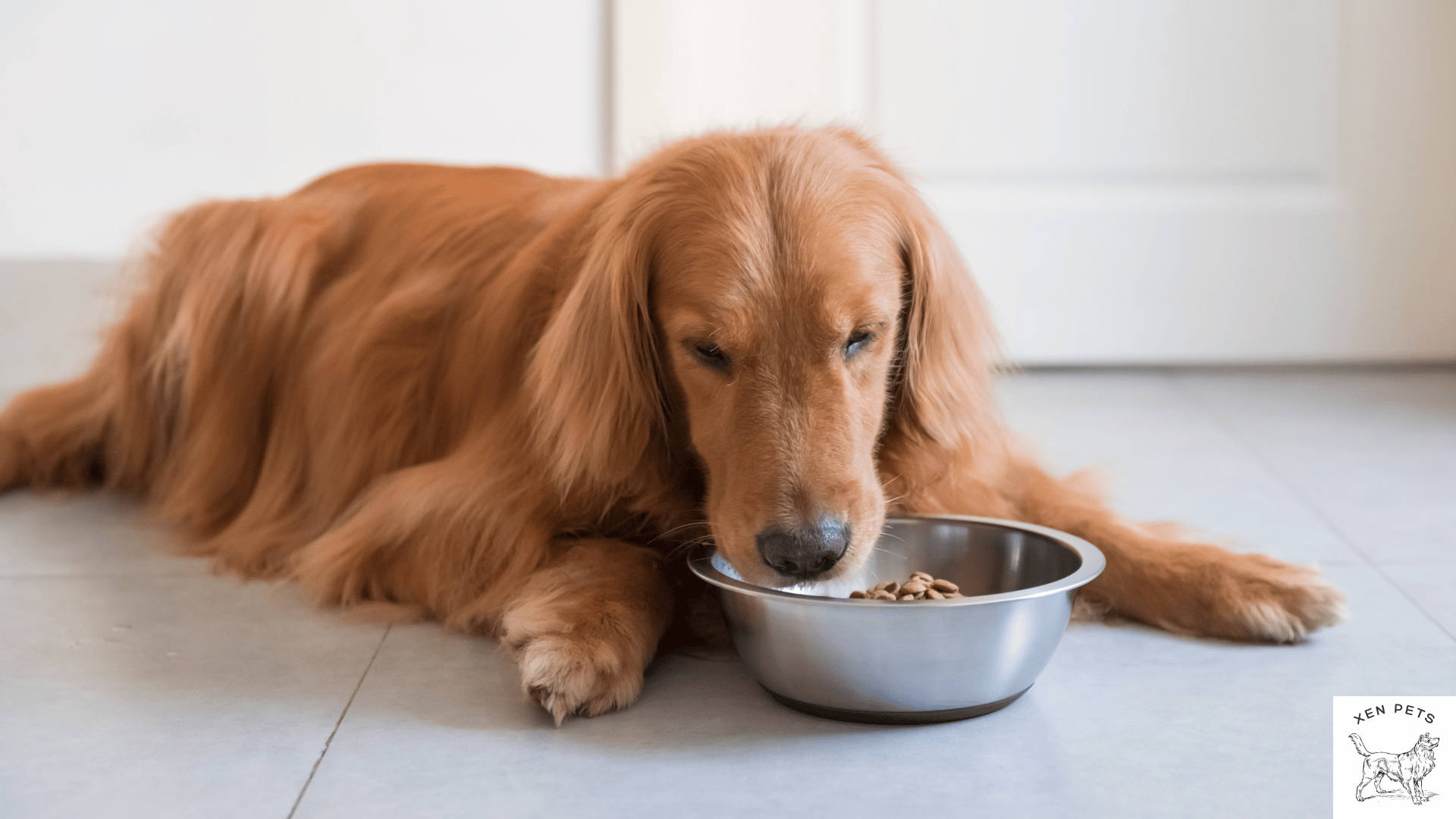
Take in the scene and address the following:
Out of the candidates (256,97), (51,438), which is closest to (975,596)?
(51,438)

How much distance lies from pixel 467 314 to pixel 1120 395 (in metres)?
1.96

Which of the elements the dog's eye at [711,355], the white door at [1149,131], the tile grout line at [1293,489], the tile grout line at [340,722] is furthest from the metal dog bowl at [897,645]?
the white door at [1149,131]

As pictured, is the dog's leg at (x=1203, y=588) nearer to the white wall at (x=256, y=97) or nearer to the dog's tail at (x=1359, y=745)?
the dog's tail at (x=1359, y=745)

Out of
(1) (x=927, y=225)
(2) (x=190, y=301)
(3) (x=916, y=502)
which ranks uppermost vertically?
(1) (x=927, y=225)

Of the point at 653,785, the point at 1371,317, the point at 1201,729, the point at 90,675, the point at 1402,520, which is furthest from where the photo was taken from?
the point at 1371,317

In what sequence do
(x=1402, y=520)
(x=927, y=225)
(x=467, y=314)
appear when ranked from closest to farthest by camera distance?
1. (x=927, y=225)
2. (x=467, y=314)
3. (x=1402, y=520)

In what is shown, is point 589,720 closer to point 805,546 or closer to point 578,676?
point 578,676

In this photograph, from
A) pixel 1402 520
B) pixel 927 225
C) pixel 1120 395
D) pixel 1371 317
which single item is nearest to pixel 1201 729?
pixel 927 225

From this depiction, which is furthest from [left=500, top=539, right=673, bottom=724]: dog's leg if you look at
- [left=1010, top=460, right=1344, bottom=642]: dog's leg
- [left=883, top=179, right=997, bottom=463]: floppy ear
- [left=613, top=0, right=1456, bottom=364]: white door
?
[left=613, top=0, right=1456, bottom=364]: white door

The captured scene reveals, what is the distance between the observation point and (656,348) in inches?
63.1

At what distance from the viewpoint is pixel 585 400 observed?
1.60 meters

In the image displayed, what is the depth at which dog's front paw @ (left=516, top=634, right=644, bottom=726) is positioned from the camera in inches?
54.4

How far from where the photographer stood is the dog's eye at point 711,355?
147 cm

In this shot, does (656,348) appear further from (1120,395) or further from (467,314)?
(1120,395)
